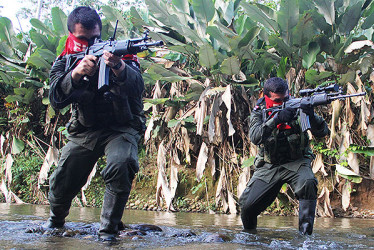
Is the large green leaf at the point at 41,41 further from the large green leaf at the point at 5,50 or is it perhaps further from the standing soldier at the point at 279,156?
the standing soldier at the point at 279,156

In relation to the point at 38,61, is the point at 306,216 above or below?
below

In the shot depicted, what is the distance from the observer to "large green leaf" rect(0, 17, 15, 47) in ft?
25.7

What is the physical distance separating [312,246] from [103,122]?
5.88 feet

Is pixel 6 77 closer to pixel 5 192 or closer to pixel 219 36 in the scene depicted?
pixel 5 192

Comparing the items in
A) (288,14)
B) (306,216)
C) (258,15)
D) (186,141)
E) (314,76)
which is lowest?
(306,216)

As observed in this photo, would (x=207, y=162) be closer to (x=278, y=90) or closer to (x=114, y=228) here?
(x=278, y=90)

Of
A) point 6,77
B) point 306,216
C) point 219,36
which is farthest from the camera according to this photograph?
point 6,77

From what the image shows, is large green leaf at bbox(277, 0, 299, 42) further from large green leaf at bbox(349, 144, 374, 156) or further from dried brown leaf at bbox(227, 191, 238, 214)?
dried brown leaf at bbox(227, 191, 238, 214)

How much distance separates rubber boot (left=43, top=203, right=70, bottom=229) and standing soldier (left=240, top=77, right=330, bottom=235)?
1606mm

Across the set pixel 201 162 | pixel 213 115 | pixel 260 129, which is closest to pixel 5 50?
pixel 213 115

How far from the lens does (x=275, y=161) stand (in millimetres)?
3691

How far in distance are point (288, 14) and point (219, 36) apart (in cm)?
102

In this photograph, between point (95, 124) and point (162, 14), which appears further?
point (162, 14)

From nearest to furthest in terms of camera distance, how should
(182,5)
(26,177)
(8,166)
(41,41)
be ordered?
(182,5) < (8,166) < (41,41) < (26,177)
